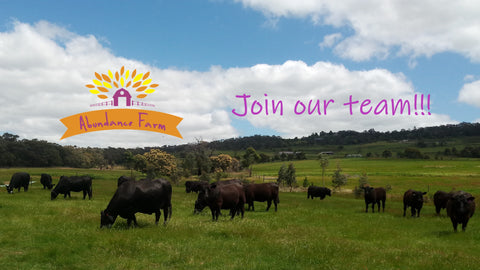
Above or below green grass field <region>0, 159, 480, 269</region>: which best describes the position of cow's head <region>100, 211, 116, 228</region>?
above

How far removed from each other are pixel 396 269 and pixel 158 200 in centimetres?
1047

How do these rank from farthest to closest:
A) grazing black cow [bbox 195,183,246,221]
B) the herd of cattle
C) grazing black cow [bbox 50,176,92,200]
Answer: grazing black cow [bbox 50,176,92,200], grazing black cow [bbox 195,183,246,221], the herd of cattle

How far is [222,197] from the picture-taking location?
62.7 feet

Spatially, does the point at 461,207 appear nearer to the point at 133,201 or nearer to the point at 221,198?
the point at 221,198

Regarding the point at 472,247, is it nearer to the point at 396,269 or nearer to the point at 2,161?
the point at 396,269

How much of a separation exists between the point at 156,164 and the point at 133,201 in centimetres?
6580

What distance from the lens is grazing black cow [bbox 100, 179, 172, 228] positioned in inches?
605

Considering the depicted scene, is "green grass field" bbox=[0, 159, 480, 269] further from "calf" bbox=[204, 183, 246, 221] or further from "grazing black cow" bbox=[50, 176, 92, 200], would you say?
"grazing black cow" bbox=[50, 176, 92, 200]

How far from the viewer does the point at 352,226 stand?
1800cm

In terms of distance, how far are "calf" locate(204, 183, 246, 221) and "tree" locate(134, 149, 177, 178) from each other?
5929 centimetres

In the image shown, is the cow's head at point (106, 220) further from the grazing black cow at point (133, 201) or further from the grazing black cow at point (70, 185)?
the grazing black cow at point (70, 185)

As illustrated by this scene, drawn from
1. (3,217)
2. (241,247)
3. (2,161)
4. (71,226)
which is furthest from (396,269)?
(2,161)

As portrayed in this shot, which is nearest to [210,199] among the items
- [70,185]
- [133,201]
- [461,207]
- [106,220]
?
[133,201]

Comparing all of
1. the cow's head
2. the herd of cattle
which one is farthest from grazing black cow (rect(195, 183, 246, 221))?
the cow's head
